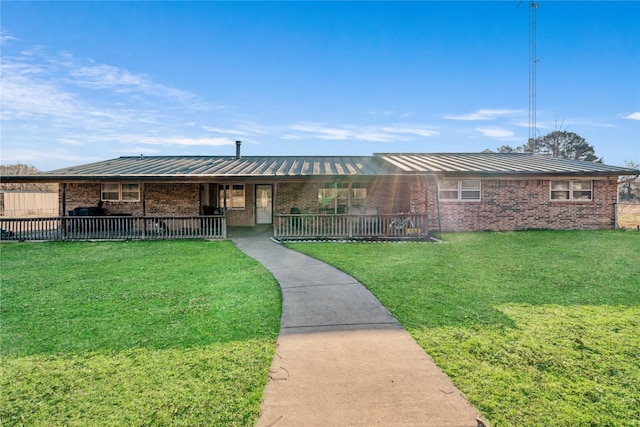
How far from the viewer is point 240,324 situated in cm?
467

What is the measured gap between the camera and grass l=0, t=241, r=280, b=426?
2836 millimetres

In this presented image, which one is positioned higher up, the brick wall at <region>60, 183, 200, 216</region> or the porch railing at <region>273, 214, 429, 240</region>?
the brick wall at <region>60, 183, 200, 216</region>

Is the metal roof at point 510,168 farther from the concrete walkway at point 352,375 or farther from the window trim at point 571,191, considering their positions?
the concrete walkway at point 352,375

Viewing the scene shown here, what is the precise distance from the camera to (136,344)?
4.07m

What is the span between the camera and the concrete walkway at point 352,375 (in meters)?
2.69

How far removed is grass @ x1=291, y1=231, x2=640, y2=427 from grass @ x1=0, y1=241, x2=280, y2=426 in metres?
2.14

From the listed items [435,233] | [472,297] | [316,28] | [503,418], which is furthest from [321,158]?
[503,418]

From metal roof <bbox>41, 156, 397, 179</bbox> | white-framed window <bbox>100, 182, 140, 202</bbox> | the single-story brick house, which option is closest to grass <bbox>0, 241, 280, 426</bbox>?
metal roof <bbox>41, 156, 397, 179</bbox>

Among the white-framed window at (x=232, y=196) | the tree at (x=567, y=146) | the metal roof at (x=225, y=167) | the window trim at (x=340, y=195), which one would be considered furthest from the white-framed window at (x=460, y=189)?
the tree at (x=567, y=146)

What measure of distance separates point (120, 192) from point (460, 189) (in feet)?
53.4

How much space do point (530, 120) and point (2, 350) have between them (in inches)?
1236

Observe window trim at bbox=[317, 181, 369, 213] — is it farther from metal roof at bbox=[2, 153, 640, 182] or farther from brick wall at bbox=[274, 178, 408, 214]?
metal roof at bbox=[2, 153, 640, 182]

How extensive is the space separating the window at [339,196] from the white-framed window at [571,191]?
8683 millimetres

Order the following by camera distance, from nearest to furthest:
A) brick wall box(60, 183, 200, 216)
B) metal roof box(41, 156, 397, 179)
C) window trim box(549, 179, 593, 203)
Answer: metal roof box(41, 156, 397, 179), window trim box(549, 179, 593, 203), brick wall box(60, 183, 200, 216)
